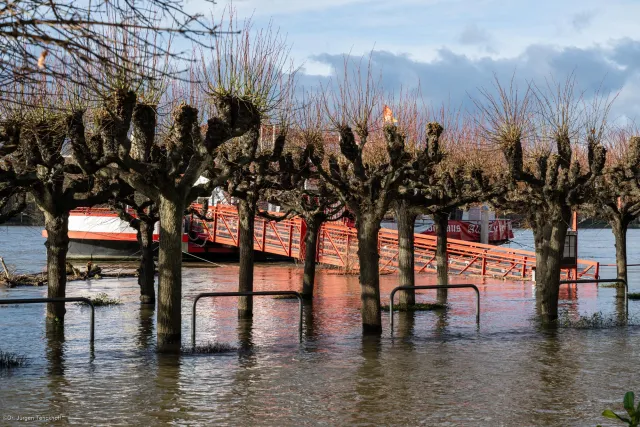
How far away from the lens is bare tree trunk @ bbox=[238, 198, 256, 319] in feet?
69.7

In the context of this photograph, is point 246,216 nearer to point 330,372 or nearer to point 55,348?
point 55,348

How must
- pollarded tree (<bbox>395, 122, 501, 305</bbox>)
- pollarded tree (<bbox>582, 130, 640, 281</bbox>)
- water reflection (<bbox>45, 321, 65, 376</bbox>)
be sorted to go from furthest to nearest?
pollarded tree (<bbox>582, 130, 640, 281</bbox>) → pollarded tree (<bbox>395, 122, 501, 305</bbox>) → water reflection (<bbox>45, 321, 65, 376</bbox>)

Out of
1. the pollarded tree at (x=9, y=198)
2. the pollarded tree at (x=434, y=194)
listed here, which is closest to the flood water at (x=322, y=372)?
the pollarded tree at (x=434, y=194)

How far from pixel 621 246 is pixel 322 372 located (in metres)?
18.2

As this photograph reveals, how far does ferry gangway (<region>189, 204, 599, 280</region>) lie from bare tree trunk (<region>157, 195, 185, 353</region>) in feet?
71.0

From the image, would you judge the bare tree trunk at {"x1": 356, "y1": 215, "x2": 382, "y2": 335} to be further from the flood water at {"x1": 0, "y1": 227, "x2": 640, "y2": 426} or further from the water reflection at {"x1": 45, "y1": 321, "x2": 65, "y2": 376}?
the water reflection at {"x1": 45, "y1": 321, "x2": 65, "y2": 376}

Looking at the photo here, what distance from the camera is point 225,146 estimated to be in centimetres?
1991

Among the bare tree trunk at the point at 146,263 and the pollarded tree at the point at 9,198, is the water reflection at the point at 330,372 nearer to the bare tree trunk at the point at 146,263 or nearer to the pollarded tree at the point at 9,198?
the bare tree trunk at the point at 146,263

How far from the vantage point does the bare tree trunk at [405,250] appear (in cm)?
2325

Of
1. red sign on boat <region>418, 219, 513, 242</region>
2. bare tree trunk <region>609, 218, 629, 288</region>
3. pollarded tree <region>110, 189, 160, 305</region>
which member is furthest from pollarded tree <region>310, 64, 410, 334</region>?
red sign on boat <region>418, 219, 513, 242</region>

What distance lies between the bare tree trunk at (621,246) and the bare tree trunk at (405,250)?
8161mm

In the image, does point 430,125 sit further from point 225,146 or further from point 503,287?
point 503,287

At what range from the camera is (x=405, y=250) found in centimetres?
2327

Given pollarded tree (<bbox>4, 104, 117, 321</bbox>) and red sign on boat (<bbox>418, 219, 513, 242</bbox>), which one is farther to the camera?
red sign on boat (<bbox>418, 219, 513, 242</bbox>)
